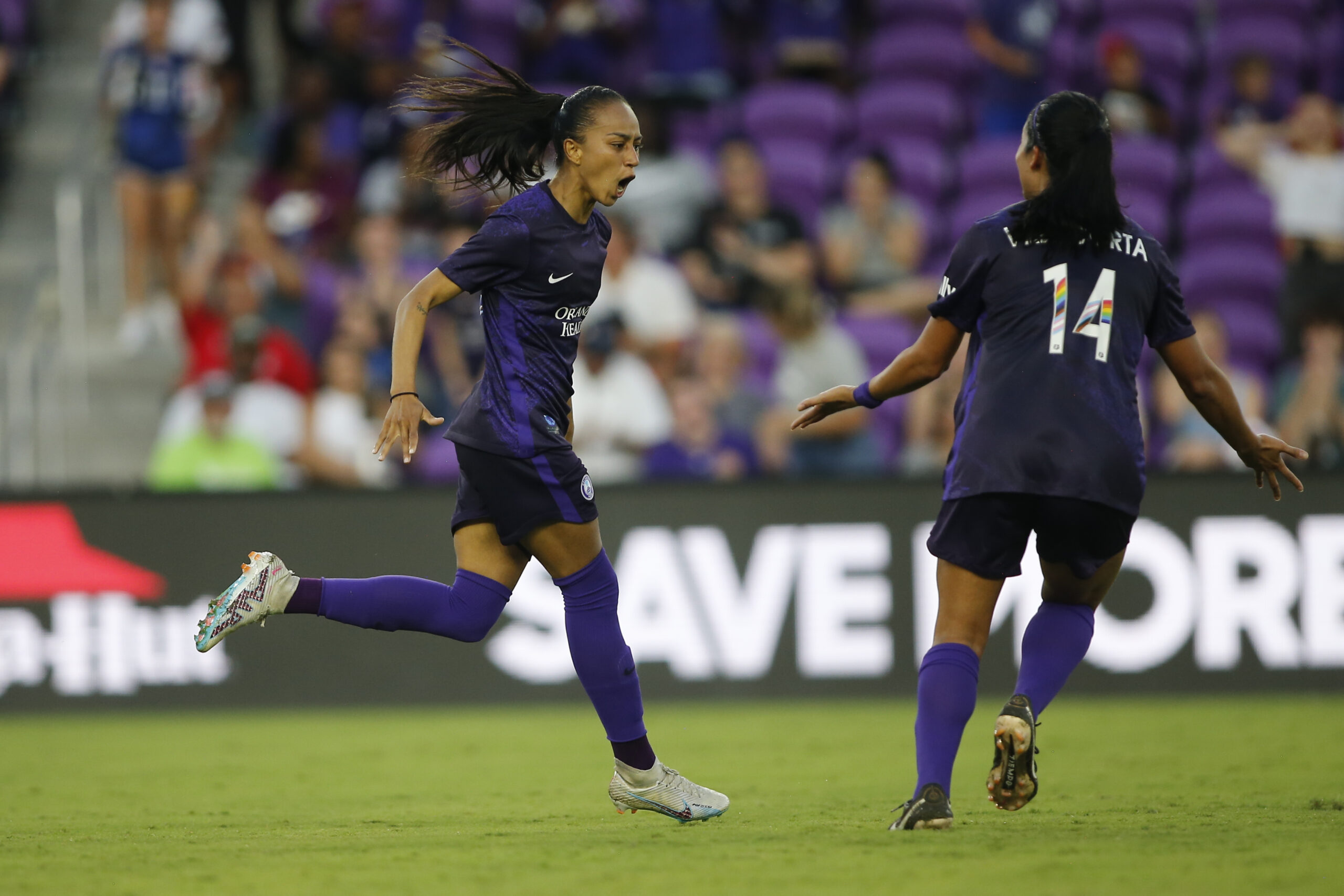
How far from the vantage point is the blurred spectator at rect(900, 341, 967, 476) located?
957cm

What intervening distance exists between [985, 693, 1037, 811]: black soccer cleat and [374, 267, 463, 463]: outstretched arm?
176cm

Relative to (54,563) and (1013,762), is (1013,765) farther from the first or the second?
(54,563)

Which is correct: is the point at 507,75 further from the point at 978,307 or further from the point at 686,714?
the point at 686,714

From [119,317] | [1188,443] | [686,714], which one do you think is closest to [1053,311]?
[686,714]

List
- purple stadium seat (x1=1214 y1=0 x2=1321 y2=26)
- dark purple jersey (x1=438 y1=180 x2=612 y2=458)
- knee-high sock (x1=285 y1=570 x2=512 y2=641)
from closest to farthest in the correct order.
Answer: dark purple jersey (x1=438 y1=180 x2=612 y2=458) < knee-high sock (x1=285 y1=570 x2=512 y2=641) < purple stadium seat (x1=1214 y1=0 x2=1321 y2=26)

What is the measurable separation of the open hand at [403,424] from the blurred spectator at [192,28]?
8.18 m

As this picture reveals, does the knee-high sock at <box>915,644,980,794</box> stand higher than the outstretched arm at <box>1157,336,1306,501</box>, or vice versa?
the outstretched arm at <box>1157,336,1306,501</box>

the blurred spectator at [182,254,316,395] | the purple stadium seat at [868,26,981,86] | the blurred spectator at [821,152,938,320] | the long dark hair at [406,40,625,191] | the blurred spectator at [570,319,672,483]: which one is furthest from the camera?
the purple stadium seat at [868,26,981,86]

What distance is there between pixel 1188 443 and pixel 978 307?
560 centimetres

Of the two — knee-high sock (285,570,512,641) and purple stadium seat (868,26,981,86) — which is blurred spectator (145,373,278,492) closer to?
knee-high sock (285,570,512,641)

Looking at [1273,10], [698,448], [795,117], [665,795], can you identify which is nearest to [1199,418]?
[698,448]

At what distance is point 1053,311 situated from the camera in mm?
4266

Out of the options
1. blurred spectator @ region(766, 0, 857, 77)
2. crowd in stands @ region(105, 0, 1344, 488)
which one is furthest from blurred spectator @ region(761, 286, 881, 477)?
blurred spectator @ region(766, 0, 857, 77)

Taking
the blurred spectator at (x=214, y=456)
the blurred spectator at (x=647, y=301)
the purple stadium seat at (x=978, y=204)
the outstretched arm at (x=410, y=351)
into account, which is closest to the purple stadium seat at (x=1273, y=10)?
the purple stadium seat at (x=978, y=204)
